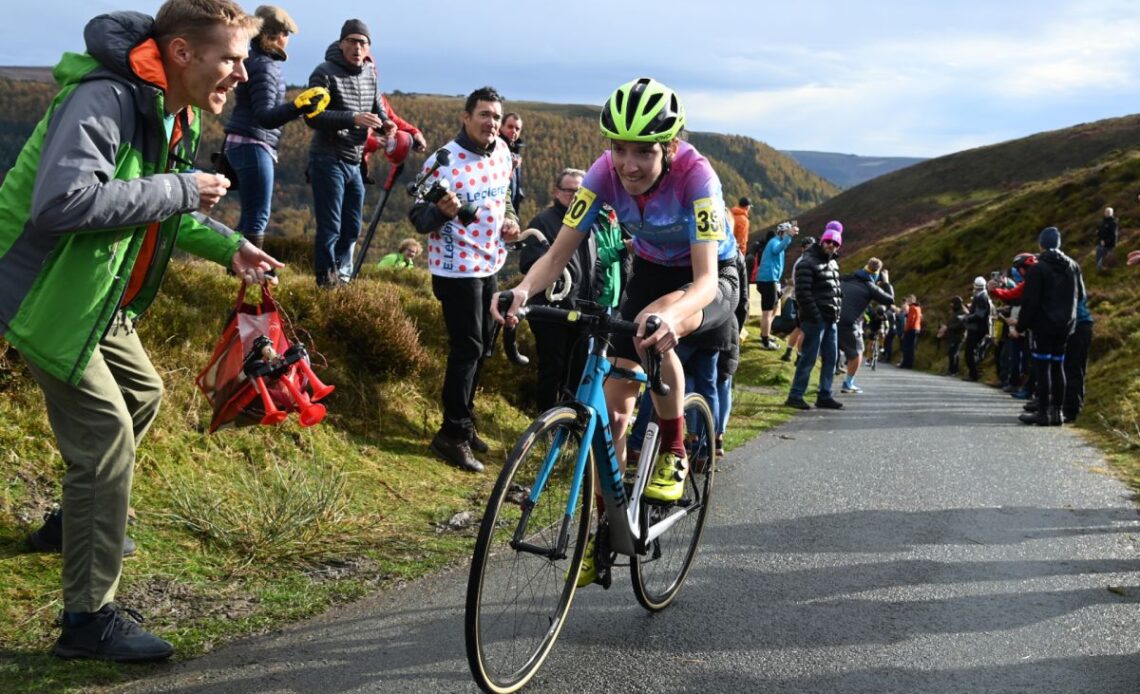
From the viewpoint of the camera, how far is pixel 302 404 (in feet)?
17.2

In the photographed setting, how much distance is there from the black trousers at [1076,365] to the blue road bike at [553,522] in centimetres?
1125

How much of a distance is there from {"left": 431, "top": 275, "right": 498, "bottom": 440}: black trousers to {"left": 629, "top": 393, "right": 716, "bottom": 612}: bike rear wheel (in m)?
2.53

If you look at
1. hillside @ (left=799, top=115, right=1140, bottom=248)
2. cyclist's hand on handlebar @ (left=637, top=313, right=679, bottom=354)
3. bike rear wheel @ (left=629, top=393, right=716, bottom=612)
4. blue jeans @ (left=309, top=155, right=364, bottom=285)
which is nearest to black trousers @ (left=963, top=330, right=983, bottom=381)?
blue jeans @ (left=309, top=155, right=364, bottom=285)

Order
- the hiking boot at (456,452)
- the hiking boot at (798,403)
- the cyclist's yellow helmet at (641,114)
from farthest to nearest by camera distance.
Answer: the hiking boot at (798,403) → the hiking boot at (456,452) → the cyclist's yellow helmet at (641,114)

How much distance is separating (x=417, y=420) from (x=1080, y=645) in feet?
16.6

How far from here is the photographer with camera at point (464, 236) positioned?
7.18m

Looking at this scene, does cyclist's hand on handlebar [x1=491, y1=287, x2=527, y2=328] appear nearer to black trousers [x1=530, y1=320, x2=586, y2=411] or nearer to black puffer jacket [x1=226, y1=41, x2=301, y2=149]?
black trousers [x1=530, y1=320, x2=586, y2=411]

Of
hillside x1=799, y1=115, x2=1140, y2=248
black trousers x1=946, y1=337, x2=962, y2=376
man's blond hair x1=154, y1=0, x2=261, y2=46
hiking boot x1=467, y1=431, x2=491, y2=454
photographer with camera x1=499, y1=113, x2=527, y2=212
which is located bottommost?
black trousers x1=946, y1=337, x2=962, y2=376

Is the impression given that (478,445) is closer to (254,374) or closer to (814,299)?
(254,374)

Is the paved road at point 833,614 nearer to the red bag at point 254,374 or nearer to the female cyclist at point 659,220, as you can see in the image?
the female cyclist at point 659,220

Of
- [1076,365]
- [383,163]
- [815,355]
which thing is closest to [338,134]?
[815,355]

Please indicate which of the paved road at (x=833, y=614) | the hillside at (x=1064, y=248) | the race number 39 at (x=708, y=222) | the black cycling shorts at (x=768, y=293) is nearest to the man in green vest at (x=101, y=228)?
the paved road at (x=833, y=614)

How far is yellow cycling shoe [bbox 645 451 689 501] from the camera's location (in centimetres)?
442

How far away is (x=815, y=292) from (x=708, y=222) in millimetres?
9514
